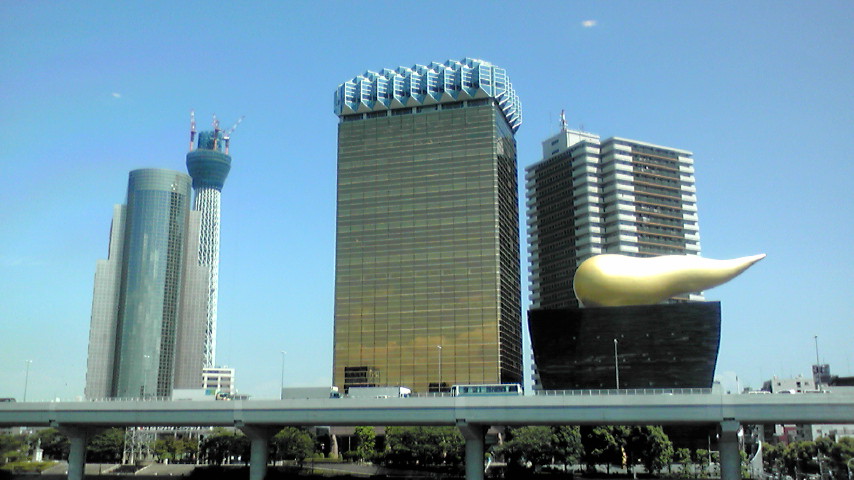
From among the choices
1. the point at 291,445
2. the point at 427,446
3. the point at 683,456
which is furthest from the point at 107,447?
the point at 683,456

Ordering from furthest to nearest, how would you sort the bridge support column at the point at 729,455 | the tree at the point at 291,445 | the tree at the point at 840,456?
the tree at the point at 291,445
the tree at the point at 840,456
the bridge support column at the point at 729,455

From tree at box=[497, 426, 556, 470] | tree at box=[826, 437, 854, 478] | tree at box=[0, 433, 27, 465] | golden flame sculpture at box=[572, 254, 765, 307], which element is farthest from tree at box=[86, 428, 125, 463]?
tree at box=[826, 437, 854, 478]

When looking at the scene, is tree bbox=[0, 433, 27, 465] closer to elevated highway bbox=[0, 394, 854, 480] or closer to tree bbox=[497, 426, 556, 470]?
elevated highway bbox=[0, 394, 854, 480]

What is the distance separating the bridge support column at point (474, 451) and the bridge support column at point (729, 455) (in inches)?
927

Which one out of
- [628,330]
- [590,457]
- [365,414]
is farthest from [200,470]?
[628,330]

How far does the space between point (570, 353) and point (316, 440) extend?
64.8 metres

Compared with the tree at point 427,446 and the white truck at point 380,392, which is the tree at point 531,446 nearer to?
the tree at point 427,446

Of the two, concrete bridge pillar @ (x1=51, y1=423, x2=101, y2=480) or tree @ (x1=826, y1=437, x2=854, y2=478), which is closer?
concrete bridge pillar @ (x1=51, y1=423, x2=101, y2=480)

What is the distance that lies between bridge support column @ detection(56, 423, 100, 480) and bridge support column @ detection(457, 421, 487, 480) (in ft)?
154

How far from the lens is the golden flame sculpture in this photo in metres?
90.6

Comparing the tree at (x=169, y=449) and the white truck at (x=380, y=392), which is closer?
the white truck at (x=380, y=392)

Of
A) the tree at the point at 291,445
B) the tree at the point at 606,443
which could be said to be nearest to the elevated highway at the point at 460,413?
the tree at the point at 606,443

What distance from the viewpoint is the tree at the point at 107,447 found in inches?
5842

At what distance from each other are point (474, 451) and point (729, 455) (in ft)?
81.4
